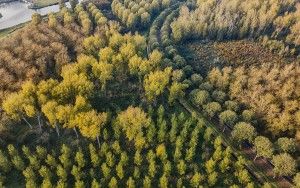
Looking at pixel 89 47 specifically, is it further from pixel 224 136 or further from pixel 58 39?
pixel 224 136

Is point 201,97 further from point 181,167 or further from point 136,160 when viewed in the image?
point 136,160

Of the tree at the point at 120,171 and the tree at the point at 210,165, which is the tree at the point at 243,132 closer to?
the tree at the point at 210,165

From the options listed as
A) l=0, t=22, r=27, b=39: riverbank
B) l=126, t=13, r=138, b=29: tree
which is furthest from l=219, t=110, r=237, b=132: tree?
l=0, t=22, r=27, b=39: riverbank

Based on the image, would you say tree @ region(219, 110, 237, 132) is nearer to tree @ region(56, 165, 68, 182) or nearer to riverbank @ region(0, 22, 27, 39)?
tree @ region(56, 165, 68, 182)

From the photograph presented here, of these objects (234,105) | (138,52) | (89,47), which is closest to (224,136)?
(234,105)

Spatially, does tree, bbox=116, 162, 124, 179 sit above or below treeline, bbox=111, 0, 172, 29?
below

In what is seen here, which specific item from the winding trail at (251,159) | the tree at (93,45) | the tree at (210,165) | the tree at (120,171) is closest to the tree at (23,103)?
the tree at (120,171)
